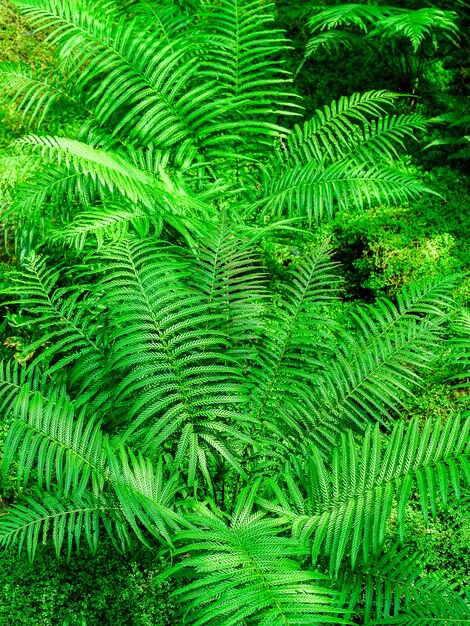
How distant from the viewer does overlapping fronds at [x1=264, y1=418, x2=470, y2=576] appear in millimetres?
2359

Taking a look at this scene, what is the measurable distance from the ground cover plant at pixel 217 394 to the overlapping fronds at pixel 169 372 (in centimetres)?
1

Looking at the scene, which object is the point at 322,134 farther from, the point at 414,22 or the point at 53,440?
the point at 53,440

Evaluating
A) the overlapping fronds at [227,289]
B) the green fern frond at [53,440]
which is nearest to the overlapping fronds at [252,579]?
the green fern frond at [53,440]

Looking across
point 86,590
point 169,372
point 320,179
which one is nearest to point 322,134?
point 320,179

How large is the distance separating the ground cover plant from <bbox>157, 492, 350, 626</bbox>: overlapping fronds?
0.01m

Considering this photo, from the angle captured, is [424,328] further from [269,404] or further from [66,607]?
[66,607]

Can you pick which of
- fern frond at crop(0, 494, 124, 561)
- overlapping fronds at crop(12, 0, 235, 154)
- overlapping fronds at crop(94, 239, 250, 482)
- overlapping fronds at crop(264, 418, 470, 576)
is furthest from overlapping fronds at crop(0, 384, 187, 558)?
overlapping fronds at crop(12, 0, 235, 154)

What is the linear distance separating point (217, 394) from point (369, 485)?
37.1 inches

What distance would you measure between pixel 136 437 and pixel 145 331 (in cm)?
48

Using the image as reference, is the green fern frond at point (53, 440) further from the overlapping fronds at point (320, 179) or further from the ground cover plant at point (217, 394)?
the overlapping fronds at point (320, 179)

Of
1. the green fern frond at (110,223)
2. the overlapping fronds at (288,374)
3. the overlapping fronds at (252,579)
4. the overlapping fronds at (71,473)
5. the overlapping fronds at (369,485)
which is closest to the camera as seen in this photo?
the overlapping fronds at (252,579)

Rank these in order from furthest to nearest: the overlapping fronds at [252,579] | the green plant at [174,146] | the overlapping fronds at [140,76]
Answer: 1. the overlapping fronds at [140,76]
2. the green plant at [174,146]
3. the overlapping fronds at [252,579]

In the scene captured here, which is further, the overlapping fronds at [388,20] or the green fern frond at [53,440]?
the overlapping fronds at [388,20]

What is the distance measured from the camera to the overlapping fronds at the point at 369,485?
2359 mm
